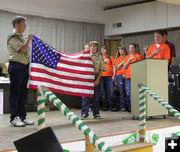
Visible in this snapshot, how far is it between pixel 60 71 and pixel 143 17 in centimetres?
443

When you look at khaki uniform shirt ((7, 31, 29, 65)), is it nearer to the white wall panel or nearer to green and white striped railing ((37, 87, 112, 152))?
green and white striped railing ((37, 87, 112, 152))

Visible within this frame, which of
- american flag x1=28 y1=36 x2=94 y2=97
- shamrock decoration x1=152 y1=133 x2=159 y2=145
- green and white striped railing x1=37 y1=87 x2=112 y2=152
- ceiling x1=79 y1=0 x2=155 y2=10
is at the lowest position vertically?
shamrock decoration x1=152 y1=133 x2=159 y2=145

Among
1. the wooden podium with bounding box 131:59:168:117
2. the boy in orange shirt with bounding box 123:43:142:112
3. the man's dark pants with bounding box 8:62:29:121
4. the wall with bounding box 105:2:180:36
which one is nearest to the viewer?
the man's dark pants with bounding box 8:62:29:121

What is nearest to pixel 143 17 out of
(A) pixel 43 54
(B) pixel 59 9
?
(B) pixel 59 9

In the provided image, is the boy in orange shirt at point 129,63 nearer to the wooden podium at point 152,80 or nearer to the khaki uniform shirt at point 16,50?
the wooden podium at point 152,80

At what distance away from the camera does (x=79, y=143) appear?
3174 millimetres

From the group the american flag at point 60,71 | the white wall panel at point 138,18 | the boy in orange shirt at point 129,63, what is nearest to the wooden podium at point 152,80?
the american flag at point 60,71

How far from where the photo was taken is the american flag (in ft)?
13.5

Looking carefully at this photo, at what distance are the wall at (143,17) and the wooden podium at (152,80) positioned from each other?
289cm

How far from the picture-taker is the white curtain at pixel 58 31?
7.06 m

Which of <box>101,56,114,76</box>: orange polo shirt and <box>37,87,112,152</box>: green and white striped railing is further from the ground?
<box>101,56,114,76</box>: orange polo shirt

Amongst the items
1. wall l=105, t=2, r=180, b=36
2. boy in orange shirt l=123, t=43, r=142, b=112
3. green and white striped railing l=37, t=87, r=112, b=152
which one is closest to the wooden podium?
boy in orange shirt l=123, t=43, r=142, b=112

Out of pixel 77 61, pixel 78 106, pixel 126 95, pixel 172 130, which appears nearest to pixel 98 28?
pixel 78 106

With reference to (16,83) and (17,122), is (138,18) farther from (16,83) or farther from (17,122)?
(17,122)
